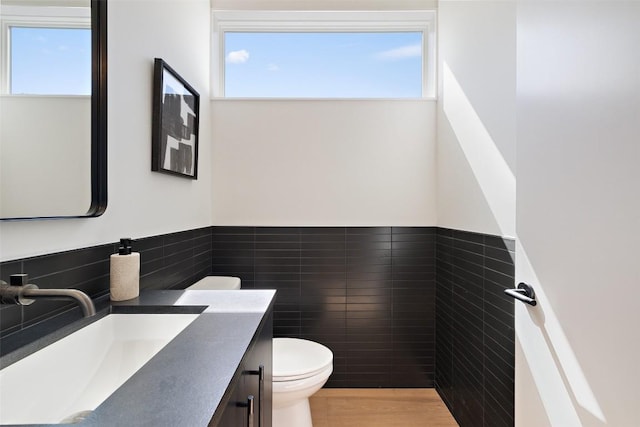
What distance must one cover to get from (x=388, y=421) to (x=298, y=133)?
1776 millimetres

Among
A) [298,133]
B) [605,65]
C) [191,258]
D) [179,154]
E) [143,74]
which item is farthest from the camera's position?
Answer: [298,133]

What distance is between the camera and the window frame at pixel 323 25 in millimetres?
2418

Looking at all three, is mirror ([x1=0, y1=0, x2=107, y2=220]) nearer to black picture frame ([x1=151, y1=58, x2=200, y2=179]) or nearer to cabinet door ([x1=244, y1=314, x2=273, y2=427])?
black picture frame ([x1=151, y1=58, x2=200, y2=179])

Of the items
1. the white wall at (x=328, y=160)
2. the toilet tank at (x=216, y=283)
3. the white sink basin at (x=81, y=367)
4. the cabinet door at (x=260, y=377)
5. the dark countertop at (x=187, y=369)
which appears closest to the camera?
the dark countertop at (x=187, y=369)

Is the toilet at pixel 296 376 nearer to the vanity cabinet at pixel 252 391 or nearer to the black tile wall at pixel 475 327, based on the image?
the vanity cabinet at pixel 252 391

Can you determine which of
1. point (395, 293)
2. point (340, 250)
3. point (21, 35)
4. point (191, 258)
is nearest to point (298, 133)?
point (340, 250)

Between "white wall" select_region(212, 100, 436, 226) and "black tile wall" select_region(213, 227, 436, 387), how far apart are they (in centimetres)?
12

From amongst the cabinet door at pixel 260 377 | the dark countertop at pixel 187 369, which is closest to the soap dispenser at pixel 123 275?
the dark countertop at pixel 187 369

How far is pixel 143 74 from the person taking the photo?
1.46 metres

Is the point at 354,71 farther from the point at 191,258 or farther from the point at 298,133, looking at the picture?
the point at 191,258

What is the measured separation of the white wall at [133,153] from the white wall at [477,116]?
1429 mm

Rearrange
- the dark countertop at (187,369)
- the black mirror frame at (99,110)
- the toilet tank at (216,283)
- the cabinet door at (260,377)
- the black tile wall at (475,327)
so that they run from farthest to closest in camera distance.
Answer: the toilet tank at (216,283) < the black tile wall at (475,327) < the black mirror frame at (99,110) < the cabinet door at (260,377) < the dark countertop at (187,369)

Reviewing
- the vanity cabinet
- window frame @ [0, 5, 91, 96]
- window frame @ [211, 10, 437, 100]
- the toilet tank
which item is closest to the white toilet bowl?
the vanity cabinet

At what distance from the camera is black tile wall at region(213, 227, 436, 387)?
2.40 meters
